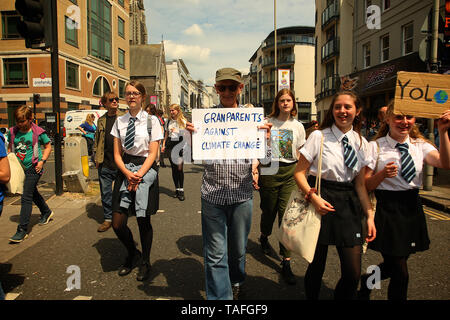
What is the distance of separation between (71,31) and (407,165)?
2954cm

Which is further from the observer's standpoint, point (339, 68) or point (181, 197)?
point (339, 68)

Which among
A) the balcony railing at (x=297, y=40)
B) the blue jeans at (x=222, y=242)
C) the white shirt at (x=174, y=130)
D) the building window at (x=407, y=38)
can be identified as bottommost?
the blue jeans at (x=222, y=242)

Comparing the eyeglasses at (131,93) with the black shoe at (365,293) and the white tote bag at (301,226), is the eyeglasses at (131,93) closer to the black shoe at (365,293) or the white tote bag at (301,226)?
the white tote bag at (301,226)

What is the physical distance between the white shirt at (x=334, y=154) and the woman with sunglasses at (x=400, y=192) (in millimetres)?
138

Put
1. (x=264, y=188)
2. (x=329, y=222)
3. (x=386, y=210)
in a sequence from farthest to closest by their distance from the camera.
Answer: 1. (x=264, y=188)
2. (x=386, y=210)
3. (x=329, y=222)

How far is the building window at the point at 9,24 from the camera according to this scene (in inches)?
915

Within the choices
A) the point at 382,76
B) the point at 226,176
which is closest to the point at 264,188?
the point at 226,176

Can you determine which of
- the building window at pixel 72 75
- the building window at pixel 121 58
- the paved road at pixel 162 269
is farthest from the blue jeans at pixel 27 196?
the building window at pixel 121 58

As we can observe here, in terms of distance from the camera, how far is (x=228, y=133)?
2.59 meters

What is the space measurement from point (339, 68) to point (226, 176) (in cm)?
2708

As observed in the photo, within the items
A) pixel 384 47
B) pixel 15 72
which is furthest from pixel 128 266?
pixel 15 72

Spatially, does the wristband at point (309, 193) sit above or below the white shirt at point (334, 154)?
below

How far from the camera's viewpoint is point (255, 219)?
223 inches
